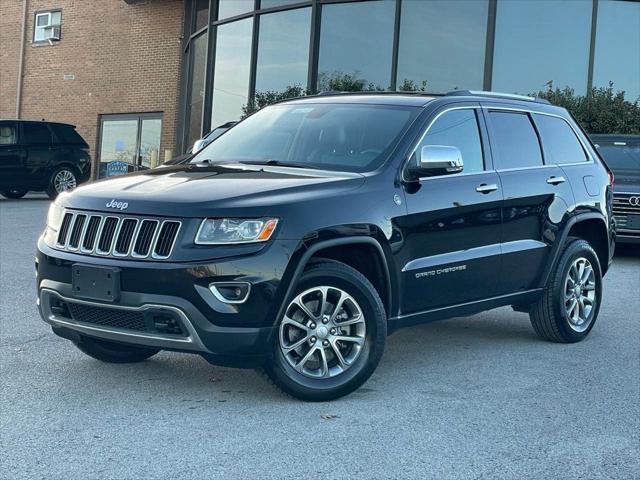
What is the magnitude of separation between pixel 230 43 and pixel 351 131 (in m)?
14.3

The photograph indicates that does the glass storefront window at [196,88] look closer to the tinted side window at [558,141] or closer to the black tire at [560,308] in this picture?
the tinted side window at [558,141]

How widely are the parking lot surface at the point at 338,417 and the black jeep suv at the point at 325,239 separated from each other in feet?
0.93

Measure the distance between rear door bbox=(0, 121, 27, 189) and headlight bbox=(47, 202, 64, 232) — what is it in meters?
14.2

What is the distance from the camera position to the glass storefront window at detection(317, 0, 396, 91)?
16.8 meters

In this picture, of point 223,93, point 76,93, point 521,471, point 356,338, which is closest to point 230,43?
point 223,93

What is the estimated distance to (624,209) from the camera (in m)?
11.4

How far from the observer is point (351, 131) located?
5.71 metres

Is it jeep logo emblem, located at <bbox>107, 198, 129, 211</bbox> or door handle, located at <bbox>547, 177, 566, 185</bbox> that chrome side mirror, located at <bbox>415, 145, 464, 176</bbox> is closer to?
door handle, located at <bbox>547, 177, 566, 185</bbox>

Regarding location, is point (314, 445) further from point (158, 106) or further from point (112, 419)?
point (158, 106)

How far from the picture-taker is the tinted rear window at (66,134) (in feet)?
63.2

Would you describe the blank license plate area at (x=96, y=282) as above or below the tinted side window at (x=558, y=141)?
below

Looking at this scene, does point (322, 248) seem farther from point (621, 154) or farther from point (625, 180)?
point (621, 154)

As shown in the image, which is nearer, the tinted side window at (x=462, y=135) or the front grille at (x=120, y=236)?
the front grille at (x=120, y=236)

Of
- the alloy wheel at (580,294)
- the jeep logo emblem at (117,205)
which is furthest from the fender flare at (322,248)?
the alloy wheel at (580,294)
